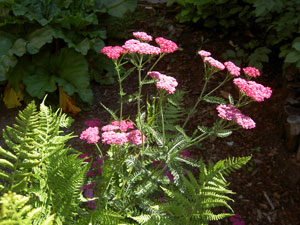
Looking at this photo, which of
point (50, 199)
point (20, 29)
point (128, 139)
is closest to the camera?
point (50, 199)

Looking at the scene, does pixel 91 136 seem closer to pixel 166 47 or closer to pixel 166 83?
pixel 166 83

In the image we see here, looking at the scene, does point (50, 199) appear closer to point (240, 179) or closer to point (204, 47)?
point (240, 179)

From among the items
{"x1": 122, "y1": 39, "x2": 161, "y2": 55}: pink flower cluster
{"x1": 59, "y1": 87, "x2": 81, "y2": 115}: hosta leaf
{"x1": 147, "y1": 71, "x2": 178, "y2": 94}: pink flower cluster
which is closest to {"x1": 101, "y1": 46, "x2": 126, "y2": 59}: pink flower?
{"x1": 122, "y1": 39, "x2": 161, "y2": 55}: pink flower cluster

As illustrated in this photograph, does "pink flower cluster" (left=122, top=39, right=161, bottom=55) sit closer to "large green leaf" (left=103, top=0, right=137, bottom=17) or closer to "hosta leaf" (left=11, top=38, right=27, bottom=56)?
"hosta leaf" (left=11, top=38, right=27, bottom=56)

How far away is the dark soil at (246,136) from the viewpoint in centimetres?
232

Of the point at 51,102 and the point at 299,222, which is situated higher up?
the point at 299,222

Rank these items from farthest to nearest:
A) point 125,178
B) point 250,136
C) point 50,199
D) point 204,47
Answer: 1. point 204,47
2. point 250,136
3. point 125,178
4. point 50,199

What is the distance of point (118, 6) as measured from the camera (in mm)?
3451

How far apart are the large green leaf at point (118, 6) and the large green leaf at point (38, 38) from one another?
71 centimetres

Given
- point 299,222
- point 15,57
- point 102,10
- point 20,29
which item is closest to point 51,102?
point 15,57

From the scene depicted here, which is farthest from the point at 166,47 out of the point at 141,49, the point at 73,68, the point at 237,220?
the point at 73,68

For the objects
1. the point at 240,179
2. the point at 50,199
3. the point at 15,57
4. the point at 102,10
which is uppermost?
the point at 50,199

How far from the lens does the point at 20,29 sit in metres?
3.22

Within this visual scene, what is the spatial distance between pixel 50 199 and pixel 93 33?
238 centimetres
